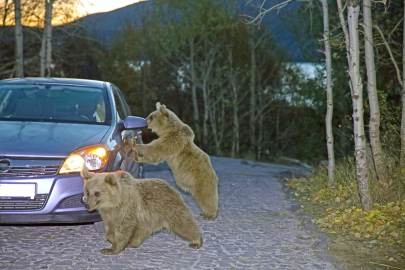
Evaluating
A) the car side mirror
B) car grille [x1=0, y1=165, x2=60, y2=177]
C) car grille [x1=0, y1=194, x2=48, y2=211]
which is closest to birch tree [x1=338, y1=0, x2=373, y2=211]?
the car side mirror

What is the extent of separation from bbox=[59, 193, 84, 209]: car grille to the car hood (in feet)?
1.59

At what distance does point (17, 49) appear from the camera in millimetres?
25844

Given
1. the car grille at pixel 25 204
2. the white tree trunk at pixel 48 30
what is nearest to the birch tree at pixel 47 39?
the white tree trunk at pixel 48 30

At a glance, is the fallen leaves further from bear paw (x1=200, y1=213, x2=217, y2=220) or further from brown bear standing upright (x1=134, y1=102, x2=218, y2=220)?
brown bear standing upright (x1=134, y1=102, x2=218, y2=220)

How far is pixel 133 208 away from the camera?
5.79 meters

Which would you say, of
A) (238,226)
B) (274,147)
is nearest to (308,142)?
(274,147)

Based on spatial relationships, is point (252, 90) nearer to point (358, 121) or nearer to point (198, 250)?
point (358, 121)

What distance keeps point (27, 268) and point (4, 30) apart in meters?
28.0

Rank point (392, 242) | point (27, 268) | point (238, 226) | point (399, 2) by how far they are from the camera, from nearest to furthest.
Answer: point (27, 268)
point (392, 242)
point (238, 226)
point (399, 2)

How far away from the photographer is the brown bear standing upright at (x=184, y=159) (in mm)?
7410

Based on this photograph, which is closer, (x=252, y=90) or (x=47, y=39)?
(x=47, y=39)

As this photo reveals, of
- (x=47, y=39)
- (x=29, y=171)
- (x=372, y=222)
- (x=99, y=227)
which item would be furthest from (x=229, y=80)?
(x=29, y=171)

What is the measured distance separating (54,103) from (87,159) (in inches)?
77.7

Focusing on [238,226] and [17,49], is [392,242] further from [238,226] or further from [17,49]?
[17,49]
